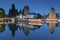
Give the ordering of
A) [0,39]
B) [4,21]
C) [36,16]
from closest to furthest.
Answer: [0,39]
[36,16]
[4,21]

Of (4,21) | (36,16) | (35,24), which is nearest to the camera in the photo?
(36,16)

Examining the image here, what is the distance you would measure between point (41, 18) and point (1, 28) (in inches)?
20.8

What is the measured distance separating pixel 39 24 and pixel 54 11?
321 mm

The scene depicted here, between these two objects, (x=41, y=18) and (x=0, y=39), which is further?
(x=41, y=18)

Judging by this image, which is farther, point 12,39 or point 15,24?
point 15,24

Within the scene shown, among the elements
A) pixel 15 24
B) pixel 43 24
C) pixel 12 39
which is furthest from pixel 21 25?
pixel 12 39

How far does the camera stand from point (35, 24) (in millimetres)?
2674

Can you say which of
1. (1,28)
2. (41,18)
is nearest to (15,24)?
(1,28)

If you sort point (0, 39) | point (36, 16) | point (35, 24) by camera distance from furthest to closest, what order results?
point (35, 24) < point (36, 16) < point (0, 39)

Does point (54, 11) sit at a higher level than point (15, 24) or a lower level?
higher

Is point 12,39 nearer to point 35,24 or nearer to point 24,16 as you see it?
point 24,16

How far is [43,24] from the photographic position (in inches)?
94.5

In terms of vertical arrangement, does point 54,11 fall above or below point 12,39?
above

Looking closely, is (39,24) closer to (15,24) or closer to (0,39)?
(15,24)
